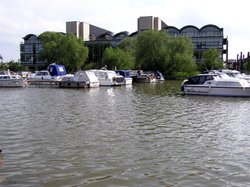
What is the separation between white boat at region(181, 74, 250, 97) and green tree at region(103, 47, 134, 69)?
55.7m

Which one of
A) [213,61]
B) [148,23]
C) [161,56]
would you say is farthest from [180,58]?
[148,23]

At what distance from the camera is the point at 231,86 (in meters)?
32.7

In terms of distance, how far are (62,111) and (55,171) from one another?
1178 centimetres

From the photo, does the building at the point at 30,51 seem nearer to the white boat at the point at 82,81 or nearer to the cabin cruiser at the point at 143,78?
the cabin cruiser at the point at 143,78

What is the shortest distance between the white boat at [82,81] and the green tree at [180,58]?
1454 inches

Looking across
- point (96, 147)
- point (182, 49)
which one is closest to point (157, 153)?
point (96, 147)

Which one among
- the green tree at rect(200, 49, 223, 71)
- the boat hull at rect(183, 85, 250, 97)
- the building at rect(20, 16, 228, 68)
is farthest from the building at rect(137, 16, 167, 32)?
the boat hull at rect(183, 85, 250, 97)

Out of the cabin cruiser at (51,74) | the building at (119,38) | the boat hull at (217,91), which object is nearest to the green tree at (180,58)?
the building at (119,38)

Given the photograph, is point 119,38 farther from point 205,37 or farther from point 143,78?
point 143,78

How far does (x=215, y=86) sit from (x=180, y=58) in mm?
48321

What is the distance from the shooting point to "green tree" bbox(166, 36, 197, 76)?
267ft

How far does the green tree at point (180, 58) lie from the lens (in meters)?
81.3

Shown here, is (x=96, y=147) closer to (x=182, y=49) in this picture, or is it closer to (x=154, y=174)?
(x=154, y=174)

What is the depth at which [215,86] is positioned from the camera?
109 feet
